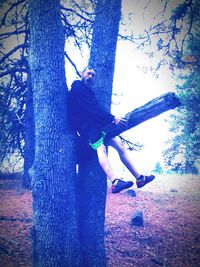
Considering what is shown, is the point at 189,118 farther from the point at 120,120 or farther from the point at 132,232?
the point at 120,120

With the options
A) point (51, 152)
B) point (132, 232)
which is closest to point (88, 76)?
point (51, 152)

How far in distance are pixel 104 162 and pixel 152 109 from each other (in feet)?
3.39

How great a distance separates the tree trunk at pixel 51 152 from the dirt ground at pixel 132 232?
1.69 metres

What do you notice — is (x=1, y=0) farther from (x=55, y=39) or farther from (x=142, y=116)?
(x=142, y=116)

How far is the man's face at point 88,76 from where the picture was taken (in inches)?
167

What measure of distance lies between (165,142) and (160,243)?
1551cm

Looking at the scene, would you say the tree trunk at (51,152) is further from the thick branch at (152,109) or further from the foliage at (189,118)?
the foliage at (189,118)

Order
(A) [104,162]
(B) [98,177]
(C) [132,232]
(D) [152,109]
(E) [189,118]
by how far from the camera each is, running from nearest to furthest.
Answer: (D) [152,109], (A) [104,162], (B) [98,177], (C) [132,232], (E) [189,118]

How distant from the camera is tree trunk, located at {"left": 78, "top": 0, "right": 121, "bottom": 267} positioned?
13.2 ft


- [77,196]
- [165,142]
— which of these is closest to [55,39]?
[77,196]

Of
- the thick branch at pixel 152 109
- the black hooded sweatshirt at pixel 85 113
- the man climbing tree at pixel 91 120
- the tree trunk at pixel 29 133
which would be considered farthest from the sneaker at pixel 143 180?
the tree trunk at pixel 29 133

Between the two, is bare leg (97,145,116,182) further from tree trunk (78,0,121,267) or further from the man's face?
the man's face

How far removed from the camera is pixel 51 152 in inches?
148

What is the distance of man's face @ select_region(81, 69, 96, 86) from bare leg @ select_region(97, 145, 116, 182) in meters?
1.12
